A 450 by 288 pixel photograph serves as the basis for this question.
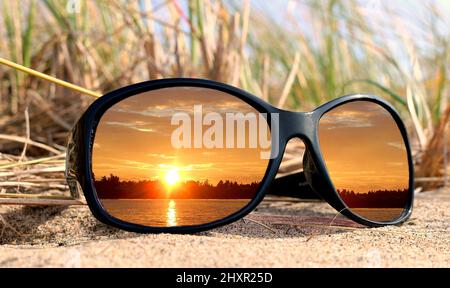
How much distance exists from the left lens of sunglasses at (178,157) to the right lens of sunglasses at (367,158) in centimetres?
20

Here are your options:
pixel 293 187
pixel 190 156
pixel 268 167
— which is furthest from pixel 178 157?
pixel 293 187

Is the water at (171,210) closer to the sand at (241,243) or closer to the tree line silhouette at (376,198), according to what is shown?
the sand at (241,243)

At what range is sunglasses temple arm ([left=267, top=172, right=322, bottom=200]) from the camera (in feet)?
4.75

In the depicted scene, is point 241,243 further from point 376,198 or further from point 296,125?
point 376,198

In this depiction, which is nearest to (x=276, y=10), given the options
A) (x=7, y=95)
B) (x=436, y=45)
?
(x=436, y=45)

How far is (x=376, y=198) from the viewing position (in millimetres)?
1326

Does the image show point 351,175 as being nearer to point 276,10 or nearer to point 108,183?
point 108,183

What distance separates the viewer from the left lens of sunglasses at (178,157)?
1.11 metres

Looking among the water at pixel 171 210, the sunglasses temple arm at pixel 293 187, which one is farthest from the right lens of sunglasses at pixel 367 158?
the water at pixel 171 210

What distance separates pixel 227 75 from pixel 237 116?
779 mm

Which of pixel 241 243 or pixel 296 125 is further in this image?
pixel 296 125

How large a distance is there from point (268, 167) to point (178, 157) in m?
0.19

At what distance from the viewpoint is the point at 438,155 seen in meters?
1.81
